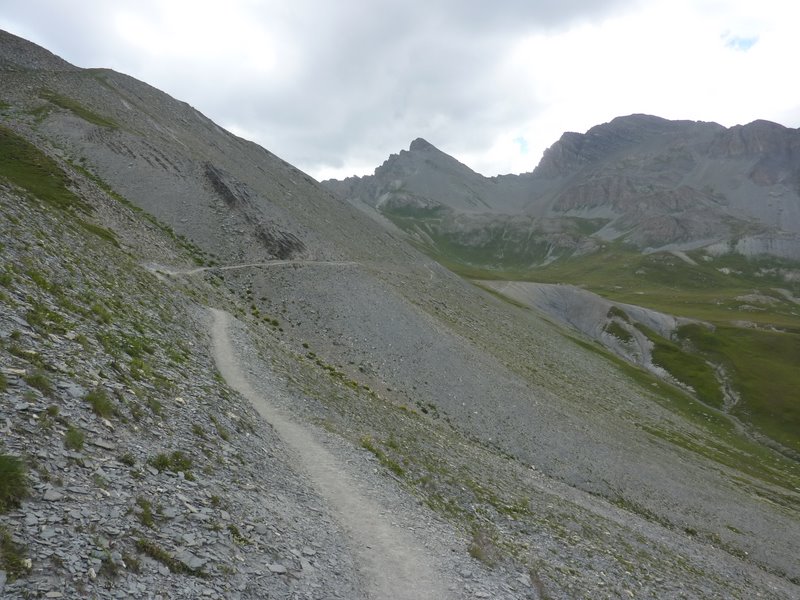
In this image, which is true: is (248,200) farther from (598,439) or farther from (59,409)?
(59,409)

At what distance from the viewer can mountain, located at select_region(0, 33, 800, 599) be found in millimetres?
12281

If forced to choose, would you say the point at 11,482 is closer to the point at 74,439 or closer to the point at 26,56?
the point at 74,439

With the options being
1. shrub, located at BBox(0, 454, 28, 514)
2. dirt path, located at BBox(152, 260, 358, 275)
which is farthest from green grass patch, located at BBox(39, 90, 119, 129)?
shrub, located at BBox(0, 454, 28, 514)

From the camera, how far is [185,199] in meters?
66.9

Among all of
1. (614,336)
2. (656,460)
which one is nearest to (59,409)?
(656,460)

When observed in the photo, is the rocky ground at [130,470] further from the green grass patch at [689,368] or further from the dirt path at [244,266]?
the green grass patch at [689,368]

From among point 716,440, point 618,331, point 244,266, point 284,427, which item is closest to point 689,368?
point 618,331

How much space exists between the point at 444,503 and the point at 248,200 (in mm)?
62900

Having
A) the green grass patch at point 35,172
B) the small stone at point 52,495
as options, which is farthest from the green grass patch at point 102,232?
the small stone at point 52,495

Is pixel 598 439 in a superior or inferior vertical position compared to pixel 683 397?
inferior

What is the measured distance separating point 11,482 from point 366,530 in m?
12.2

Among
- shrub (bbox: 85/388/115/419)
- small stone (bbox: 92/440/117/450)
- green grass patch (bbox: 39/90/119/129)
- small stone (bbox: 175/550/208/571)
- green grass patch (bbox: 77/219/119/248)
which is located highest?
green grass patch (bbox: 39/90/119/129)

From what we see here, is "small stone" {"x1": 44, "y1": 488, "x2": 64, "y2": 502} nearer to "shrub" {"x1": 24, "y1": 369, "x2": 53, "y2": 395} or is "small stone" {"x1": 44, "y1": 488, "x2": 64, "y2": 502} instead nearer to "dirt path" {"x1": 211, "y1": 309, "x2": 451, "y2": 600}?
"shrub" {"x1": 24, "y1": 369, "x2": 53, "y2": 395}

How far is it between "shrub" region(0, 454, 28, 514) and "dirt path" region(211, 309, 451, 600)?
10205 mm
